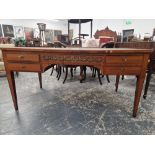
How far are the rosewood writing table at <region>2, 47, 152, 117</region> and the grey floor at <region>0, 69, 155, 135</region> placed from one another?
0.42 m

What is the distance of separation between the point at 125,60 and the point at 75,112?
86cm

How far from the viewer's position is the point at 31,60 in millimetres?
1282

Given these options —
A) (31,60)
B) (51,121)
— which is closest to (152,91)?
(51,121)

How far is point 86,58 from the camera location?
1.22 metres

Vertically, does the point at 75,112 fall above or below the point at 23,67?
below

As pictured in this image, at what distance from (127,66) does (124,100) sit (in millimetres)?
820

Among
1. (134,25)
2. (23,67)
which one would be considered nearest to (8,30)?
(134,25)

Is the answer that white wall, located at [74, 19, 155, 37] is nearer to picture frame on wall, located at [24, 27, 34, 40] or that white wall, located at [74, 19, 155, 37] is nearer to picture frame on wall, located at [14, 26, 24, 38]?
picture frame on wall, located at [24, 27, 34, 40]

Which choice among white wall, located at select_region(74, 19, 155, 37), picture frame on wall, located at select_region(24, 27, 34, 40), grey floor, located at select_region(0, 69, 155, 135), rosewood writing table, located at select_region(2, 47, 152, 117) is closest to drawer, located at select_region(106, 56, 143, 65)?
rosewood writing table, located at select_region(2, 47, 152, 117)

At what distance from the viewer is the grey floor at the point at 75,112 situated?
126 centimetres

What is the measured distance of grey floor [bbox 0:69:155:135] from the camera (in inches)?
49.8

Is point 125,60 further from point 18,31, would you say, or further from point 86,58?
point 18,31
